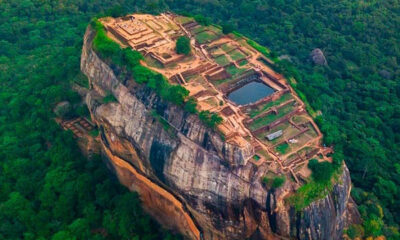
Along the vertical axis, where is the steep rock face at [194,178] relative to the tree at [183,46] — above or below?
below

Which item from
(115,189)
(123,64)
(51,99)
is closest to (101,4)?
(51,99)

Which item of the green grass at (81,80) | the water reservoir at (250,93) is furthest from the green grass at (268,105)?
the green grass at (81,80)

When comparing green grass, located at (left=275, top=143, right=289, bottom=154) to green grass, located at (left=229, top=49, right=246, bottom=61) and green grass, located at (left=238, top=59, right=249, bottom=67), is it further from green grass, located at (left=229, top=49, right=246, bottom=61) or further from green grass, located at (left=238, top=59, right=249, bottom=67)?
green grass, located at (left=229, top=49, right=246, bottom=61)

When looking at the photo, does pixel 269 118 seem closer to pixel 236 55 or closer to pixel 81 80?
pixel 236 55

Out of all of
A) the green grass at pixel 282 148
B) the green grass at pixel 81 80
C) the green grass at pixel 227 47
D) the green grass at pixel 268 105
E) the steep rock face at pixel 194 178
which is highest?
the green grass at pixel 227 47

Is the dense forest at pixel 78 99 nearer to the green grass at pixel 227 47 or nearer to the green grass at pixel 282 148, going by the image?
the green grass at pixel 282 148

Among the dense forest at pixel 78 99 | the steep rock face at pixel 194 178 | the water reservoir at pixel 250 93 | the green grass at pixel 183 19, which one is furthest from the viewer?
the green grass at pixel 183 19

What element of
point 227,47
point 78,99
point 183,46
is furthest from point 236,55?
point 78,99
